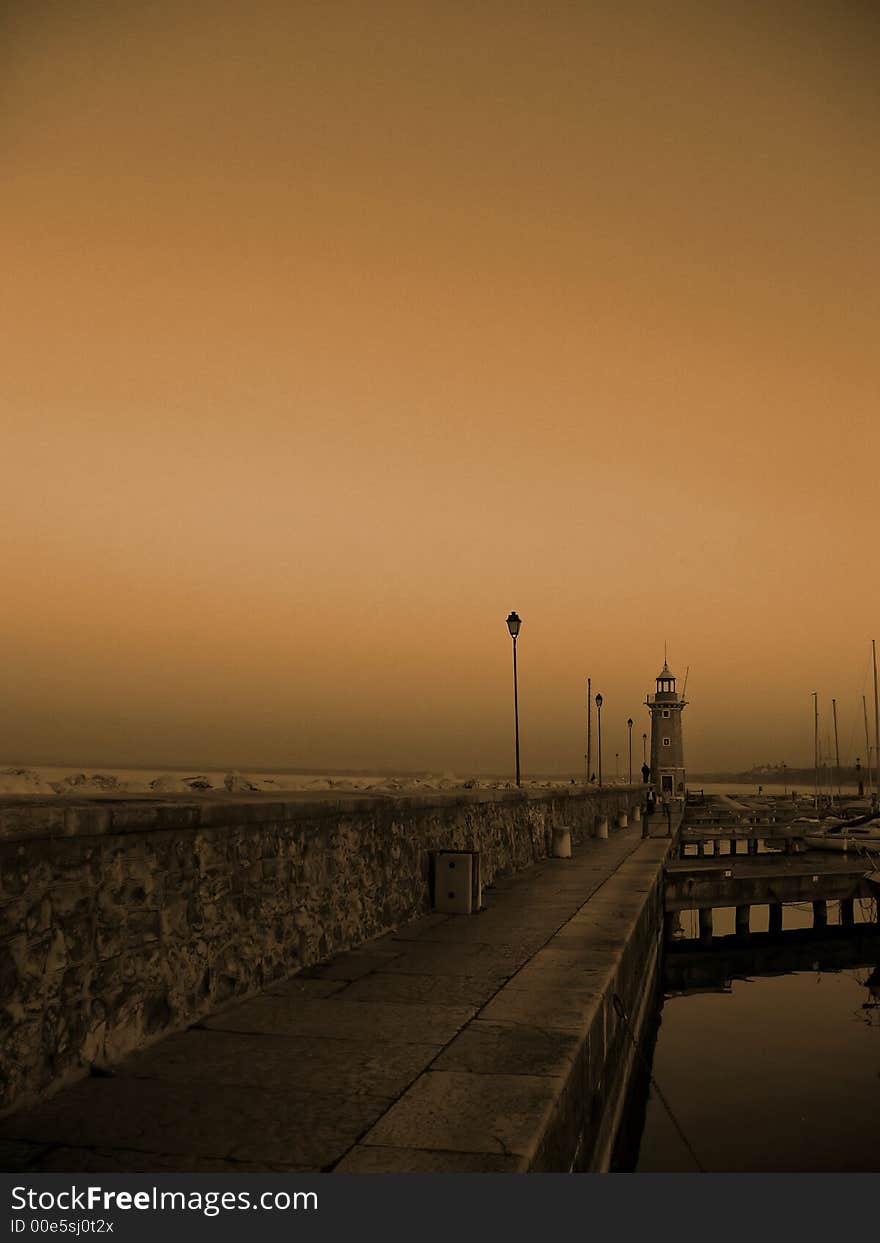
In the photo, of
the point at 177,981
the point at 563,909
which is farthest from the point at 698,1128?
the point at 177,981

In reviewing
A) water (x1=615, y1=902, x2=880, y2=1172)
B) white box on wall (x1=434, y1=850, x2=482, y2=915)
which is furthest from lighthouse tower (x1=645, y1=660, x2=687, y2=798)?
white box on wall (x1=434, y1=850, x2=482, y2=915)

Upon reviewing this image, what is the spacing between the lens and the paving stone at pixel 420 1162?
12.7 feet

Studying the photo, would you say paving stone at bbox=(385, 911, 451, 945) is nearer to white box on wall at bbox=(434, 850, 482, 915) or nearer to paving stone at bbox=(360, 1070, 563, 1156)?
white box on wall at bbox=(434, 850, 482, 915)

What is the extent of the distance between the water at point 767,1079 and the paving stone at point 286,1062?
18.9 ft

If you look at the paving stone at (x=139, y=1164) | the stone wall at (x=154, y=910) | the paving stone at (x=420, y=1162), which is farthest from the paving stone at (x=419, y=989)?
the paving stone at (x=139, y=1164)

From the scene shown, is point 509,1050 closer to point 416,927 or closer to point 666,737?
point 416,927

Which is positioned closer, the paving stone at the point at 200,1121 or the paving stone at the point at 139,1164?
the paving stone at the point at 139,1164

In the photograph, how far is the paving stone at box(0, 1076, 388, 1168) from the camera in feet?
13.4

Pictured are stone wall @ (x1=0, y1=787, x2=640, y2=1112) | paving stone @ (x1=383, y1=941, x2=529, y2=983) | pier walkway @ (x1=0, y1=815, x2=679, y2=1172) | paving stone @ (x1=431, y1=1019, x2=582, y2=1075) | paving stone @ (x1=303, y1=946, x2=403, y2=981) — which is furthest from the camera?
paving stone @ (x1=383, y1=941, x2=529, y2=983)

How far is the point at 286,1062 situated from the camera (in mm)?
5312

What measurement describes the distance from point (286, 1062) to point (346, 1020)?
946mm

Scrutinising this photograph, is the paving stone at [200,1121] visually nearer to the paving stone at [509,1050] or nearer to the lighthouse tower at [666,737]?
the paving stone at [509,1050]

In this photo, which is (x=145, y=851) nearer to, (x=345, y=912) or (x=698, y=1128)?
(x=345, y=912)

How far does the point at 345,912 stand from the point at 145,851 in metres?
3.49
